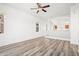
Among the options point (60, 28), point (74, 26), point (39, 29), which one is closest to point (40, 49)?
point (39, 29)

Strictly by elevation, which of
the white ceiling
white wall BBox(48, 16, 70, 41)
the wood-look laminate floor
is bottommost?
the wood-look laminate floor

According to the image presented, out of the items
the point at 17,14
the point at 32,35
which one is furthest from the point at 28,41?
the point at 17,14

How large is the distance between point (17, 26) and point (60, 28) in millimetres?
969

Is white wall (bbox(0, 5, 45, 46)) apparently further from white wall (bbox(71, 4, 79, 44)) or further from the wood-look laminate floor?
white wall (bbox(71, 4, 79, 44))

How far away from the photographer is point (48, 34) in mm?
2377

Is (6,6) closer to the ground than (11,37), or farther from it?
farther from it

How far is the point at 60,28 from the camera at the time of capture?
7.80 feet

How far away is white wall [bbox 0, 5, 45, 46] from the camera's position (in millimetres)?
2275

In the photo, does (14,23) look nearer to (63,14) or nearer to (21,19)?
(21,19)

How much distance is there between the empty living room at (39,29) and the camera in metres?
2.28

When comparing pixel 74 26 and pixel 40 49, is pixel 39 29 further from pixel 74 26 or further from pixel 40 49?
pixel 74 26

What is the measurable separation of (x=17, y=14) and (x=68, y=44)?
4.28 ft

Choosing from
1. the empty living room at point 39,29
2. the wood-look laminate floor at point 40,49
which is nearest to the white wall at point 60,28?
the empty living room at point 39,29

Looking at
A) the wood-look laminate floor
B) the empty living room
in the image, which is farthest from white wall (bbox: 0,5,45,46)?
the wood-look laminate floor
